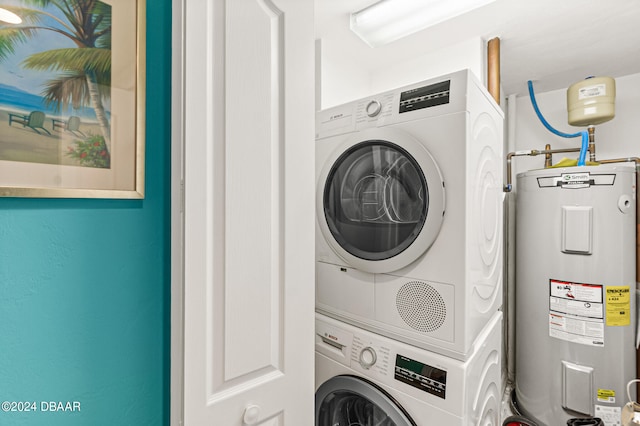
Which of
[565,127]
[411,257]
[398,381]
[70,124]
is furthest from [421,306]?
[565,127]

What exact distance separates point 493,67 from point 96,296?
2109mm

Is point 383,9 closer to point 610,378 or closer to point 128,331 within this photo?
point 128,331

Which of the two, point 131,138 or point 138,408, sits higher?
point 131,138

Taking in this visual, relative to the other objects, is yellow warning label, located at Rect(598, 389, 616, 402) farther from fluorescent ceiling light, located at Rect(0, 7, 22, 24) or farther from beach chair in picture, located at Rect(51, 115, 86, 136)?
fluorescent ceiling light, located at Rect(0, 7, 22, 24)

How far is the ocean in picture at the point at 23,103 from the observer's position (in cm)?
62

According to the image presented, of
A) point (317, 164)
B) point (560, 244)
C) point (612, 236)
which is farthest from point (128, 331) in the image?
point (612, 236)

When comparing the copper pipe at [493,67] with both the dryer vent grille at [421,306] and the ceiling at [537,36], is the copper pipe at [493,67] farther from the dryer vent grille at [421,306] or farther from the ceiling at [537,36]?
the dryer vent grille at [421,306]

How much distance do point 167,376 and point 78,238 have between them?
1.35 ft

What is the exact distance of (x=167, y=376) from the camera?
0.81 m

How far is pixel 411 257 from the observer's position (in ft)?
3.63

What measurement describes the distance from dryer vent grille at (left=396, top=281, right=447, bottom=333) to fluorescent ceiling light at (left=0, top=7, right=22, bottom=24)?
124 cm

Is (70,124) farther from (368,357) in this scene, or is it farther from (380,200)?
(368,357)

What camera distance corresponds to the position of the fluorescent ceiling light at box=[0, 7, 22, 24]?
61cm

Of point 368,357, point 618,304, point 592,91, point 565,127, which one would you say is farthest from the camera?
point 565,127
